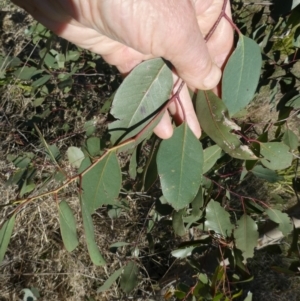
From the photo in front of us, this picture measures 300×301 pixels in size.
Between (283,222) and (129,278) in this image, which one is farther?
(129,278)

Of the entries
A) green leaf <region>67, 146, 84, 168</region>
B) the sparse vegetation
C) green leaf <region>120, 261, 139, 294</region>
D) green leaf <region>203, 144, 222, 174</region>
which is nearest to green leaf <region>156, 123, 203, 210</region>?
the sparse vegetation

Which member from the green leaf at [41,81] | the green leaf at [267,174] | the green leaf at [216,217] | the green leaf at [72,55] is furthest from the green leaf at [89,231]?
the green leaf at [72,55]

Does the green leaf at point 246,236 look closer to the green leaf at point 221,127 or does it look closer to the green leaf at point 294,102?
the green leaf at point 294,102

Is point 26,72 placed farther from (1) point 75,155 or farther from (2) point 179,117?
(2) point 179,117

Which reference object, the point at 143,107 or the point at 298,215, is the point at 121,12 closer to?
the point at 143,107

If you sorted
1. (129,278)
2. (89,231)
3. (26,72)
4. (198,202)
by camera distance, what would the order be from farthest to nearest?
(26,72)
(129,278)
(198,202)
(89,231)

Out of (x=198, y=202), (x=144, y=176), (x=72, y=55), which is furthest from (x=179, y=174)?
(x=72, y=55)

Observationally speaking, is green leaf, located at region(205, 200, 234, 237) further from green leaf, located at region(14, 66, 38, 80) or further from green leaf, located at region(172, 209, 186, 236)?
green leaf, located at region(14, 66, 38, 80)
